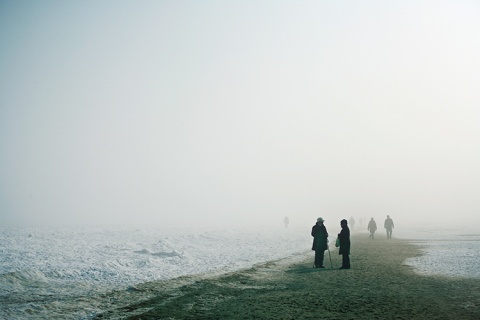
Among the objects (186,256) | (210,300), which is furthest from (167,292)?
(186,256)

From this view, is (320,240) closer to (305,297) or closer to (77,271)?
(305,297)

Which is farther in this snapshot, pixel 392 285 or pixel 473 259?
pixel 473 259

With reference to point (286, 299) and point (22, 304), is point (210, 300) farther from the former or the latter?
point (22, 304)

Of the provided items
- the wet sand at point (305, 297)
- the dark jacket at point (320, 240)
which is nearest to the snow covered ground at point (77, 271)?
the wet sand at point (305, 297)

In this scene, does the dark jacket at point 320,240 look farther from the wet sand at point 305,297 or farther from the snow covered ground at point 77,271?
the snow covered ground at point 77,271

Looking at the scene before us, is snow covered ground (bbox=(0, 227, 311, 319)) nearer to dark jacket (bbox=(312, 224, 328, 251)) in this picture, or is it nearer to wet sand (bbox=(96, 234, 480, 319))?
wet sand (bbox=(96, 234, 480, 319))

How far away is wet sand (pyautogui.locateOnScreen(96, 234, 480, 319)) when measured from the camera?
8328 mm

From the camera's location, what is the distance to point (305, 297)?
10070 mm

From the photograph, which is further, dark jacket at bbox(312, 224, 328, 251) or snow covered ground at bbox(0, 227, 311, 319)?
dark jacket at bbox(312, 224, 328, 251)

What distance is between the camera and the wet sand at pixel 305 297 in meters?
8.33

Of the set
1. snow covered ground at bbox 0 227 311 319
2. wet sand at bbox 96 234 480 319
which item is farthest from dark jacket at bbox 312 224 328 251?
snow covered ground at bbox 0 227 311 319

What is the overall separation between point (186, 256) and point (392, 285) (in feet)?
44.8

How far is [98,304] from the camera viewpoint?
989cm

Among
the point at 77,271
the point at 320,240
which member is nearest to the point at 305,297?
the point at 320,240
